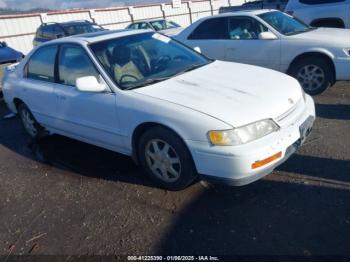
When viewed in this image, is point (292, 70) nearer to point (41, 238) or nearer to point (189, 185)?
point (189, 185)

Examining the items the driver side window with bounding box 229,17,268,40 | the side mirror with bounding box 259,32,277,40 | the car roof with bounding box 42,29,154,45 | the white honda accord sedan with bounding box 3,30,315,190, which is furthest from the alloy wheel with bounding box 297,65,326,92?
the car roof with bounding box 42,29,154,45

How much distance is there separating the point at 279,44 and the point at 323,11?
3162 millimetres

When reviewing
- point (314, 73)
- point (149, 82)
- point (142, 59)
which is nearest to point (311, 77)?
point (314, 73)

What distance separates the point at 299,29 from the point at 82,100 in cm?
451

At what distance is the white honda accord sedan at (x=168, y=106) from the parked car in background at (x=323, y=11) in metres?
5.34

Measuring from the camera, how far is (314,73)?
585 centimetres

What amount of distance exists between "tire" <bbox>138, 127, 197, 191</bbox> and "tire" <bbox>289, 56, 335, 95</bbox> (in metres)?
3.60

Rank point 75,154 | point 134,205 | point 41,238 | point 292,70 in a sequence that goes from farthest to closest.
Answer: point 292,70
point 75,154
point 134,205
point 41,238

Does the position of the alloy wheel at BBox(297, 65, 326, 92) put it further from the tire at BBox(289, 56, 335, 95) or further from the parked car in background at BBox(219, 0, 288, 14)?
the parked car in background at BBox(219, 0, 288, 14)

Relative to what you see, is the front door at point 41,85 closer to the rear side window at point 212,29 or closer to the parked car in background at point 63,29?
the rear side window at point 212,29

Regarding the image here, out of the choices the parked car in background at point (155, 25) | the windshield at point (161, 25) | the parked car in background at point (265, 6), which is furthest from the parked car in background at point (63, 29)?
the parked car in background at point (265, 6)

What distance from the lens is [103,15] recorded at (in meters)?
22.7

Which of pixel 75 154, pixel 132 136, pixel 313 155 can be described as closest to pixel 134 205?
pixel 132 136

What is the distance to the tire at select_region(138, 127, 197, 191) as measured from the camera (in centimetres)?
318
